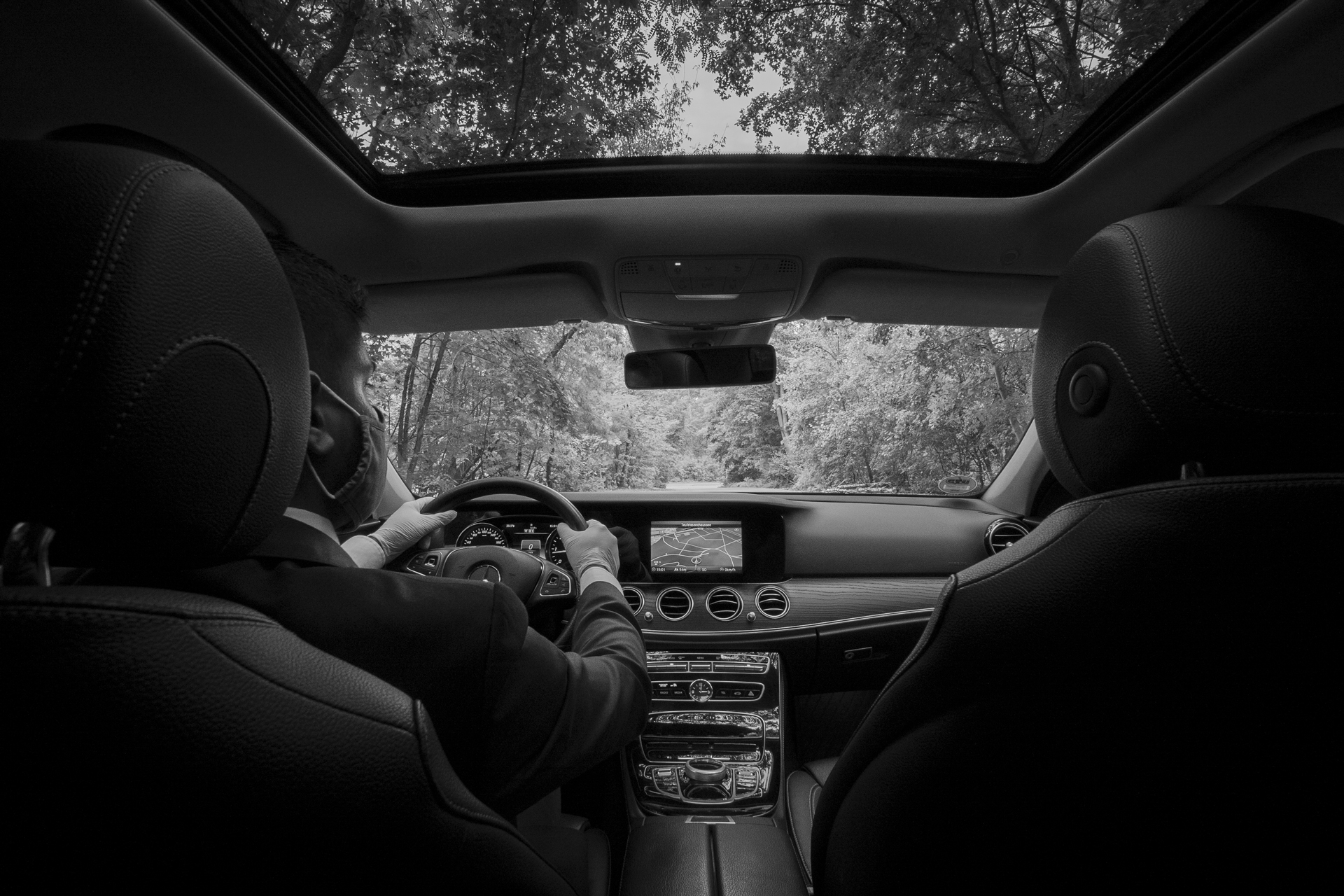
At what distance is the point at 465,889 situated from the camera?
88cm

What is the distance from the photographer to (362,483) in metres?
1.67

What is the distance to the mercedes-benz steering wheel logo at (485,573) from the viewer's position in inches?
93.8

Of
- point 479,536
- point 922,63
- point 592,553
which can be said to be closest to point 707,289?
point 922,63

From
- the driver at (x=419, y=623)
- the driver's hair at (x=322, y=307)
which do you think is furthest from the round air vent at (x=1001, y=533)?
the driver's hair at (x=322, y=307)

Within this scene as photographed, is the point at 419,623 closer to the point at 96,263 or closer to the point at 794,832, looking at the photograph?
the point at 96,263

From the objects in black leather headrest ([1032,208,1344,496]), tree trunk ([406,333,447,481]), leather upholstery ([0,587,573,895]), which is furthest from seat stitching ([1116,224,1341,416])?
tree trunk ([406,333,447,481])

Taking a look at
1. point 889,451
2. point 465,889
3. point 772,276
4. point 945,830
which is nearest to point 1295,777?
point 945,830

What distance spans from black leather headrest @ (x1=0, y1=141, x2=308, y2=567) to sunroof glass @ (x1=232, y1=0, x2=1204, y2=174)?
1625 mm

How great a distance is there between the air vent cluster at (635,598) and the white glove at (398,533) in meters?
0.89

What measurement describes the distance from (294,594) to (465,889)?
1.93 ft

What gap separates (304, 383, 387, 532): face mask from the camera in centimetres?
164

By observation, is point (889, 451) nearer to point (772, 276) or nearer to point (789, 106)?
point (772, 276)

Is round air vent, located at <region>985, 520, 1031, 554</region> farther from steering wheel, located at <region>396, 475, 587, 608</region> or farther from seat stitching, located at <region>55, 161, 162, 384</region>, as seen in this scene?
seat stitching, located at <region>55, 161, 162, 384</region>

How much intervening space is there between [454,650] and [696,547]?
204cm
